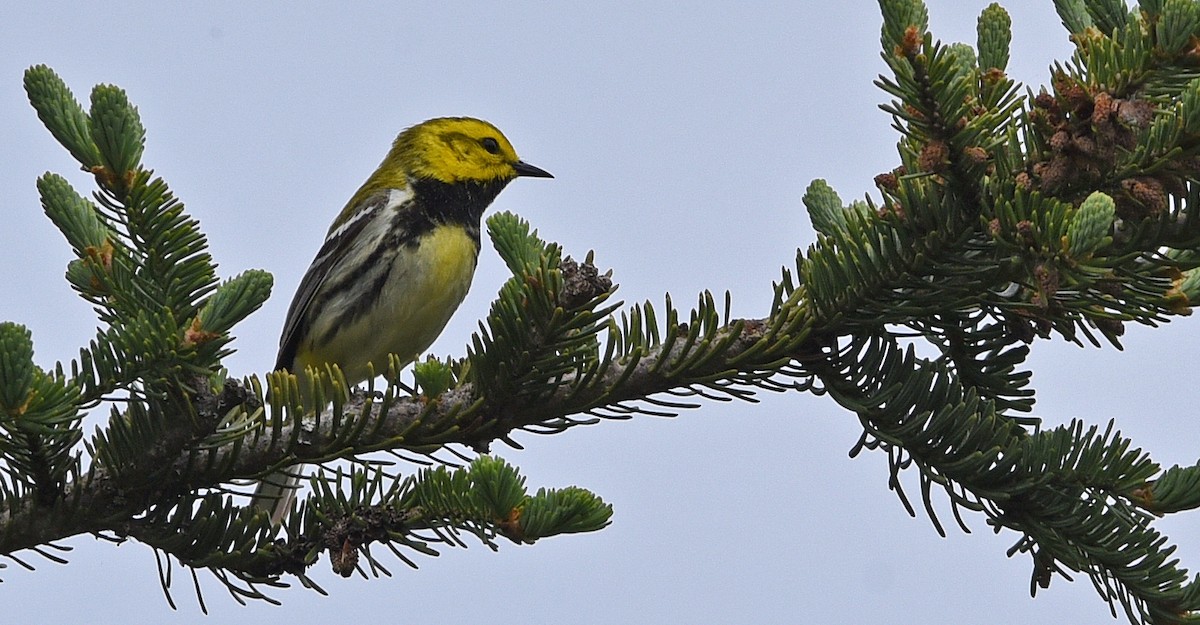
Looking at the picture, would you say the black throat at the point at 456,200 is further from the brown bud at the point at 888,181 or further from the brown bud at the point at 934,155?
the brown bud at the point at 934,155

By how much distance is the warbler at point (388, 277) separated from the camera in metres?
4.52

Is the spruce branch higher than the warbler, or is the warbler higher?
the warbler

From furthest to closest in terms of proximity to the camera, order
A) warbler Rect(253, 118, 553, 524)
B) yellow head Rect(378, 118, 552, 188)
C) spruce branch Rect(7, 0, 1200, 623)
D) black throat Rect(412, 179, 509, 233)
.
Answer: yellow head Rect(378, 118, 552, 188) → black throat Rect(412, 179, 509, 233) → warbler Rect(253, 118, 553, 524) → spruce branch Rect(7, 0, 1200, 623)

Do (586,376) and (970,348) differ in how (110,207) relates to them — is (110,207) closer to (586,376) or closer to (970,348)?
(586,376)

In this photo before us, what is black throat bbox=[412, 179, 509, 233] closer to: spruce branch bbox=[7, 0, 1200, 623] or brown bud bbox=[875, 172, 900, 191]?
spruce branch bbox=[7, 0, 1200, 623]

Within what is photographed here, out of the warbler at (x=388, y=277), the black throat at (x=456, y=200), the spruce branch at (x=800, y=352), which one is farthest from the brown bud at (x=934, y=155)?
the black throat at (x=456, y=200)

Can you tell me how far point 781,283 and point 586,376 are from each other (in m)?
0.44

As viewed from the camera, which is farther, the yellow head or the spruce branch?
the yellow head

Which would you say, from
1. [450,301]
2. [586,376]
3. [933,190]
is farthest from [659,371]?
[450,301]

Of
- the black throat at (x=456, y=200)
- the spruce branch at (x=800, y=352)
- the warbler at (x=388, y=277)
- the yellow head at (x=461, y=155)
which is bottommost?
the spruce branch at (x=800, y=352)

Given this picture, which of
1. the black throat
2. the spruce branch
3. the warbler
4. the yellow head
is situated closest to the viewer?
the spruce branch

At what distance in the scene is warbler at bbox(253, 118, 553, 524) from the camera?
452 centimetres

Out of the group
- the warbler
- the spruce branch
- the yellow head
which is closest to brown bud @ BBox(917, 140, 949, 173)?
the spruce branch

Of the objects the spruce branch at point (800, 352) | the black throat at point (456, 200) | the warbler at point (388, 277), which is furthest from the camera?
the black throat at point (456, 200)
